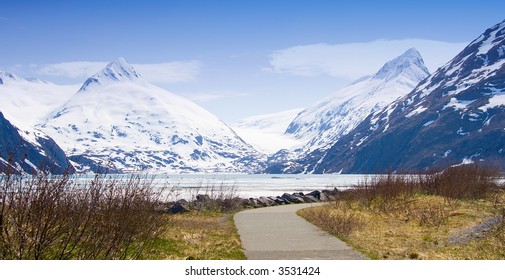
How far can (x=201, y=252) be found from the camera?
55.3 ft

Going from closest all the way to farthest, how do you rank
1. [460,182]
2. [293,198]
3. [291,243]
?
[291,243]
[460,182]
[293,198]

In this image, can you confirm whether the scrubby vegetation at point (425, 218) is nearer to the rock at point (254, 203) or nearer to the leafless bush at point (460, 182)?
the leafless bush at point (460, 182)

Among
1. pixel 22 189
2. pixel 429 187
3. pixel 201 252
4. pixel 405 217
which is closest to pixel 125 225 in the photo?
pixel 22 189

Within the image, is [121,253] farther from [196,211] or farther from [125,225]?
[196,211]

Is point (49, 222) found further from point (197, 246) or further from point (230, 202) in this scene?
point (230, 202)

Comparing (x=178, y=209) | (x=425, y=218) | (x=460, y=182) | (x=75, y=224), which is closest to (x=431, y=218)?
(x=425, y=218)

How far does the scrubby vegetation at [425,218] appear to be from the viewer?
55.2 ft

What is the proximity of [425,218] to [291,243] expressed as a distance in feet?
28.3

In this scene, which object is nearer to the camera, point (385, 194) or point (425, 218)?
point (425, 218)

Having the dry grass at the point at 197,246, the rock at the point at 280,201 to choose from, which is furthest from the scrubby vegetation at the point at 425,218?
the rock at the point at 280,201

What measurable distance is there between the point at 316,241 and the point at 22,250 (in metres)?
10.2

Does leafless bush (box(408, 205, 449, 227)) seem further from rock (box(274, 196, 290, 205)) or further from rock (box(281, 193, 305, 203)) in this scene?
rock (box(281, 193, 305, 203))

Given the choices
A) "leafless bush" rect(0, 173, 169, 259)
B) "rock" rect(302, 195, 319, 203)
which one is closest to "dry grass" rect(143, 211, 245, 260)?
"leafless bush" rect(0, 173, 169, 259)

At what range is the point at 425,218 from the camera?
24.6m
